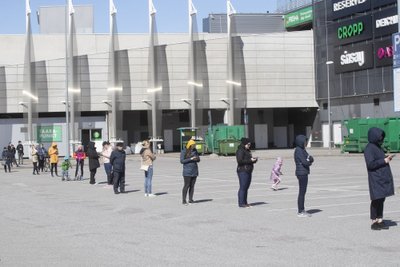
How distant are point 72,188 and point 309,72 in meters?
48.6

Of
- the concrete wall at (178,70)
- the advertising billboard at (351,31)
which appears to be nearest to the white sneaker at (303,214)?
the advertising billboard at (351,31)

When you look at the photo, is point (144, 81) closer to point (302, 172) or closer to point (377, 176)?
point (302, 172)

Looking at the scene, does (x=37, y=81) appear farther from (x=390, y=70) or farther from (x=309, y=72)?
(x=390, y=70)

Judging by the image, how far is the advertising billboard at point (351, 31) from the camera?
58625 millimetres

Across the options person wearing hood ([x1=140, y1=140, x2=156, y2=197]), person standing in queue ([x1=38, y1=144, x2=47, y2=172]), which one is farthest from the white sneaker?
person standing in queue ([x1=38, y1=144, x2=47, y2=172])

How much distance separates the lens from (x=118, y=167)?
789 inches

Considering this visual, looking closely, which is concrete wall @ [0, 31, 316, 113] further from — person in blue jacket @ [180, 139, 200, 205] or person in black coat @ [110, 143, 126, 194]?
person in blue jacket @ [180, 139, 200, 205]

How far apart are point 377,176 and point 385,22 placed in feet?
160

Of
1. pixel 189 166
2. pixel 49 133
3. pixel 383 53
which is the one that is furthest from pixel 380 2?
pixel 189 166

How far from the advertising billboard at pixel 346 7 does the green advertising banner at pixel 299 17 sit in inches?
274

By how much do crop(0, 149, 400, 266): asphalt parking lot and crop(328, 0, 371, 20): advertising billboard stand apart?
4220 cm

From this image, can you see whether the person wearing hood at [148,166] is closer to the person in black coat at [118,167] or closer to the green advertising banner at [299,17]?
the person in black coat at [118,167]

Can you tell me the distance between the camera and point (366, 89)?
59906mm

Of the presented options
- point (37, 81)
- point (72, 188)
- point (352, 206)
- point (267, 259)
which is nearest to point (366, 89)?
point (37, 81)
